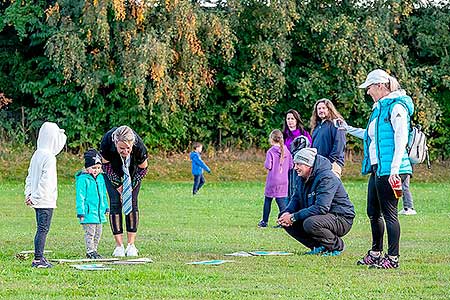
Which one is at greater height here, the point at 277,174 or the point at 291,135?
the point at 291,135

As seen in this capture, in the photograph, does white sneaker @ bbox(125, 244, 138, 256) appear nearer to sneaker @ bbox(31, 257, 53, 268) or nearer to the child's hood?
sneaker @ bbox(31, 257, 53, 268)

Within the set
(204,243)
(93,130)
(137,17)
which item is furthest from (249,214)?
(93,130)

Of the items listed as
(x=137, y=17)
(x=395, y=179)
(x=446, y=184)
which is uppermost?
(x=137, y=17)

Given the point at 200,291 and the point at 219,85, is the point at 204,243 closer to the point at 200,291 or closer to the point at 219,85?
the point at 200,291

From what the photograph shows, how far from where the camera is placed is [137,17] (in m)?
32.2

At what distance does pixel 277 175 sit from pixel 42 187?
6.46 meters

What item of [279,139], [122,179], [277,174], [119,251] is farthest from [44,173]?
[279,139]

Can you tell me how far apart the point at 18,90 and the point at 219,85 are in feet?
26.5

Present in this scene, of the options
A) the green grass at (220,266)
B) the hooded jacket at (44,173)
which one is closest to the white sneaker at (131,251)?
the green grass at (220,266)

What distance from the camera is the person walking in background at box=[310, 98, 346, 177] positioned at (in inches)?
513

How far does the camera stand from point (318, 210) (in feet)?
35.8

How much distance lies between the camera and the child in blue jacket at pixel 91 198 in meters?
10.8

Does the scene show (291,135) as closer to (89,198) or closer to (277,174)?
(277,174)

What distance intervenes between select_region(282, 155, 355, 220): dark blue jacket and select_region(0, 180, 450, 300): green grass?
1.76 feet
